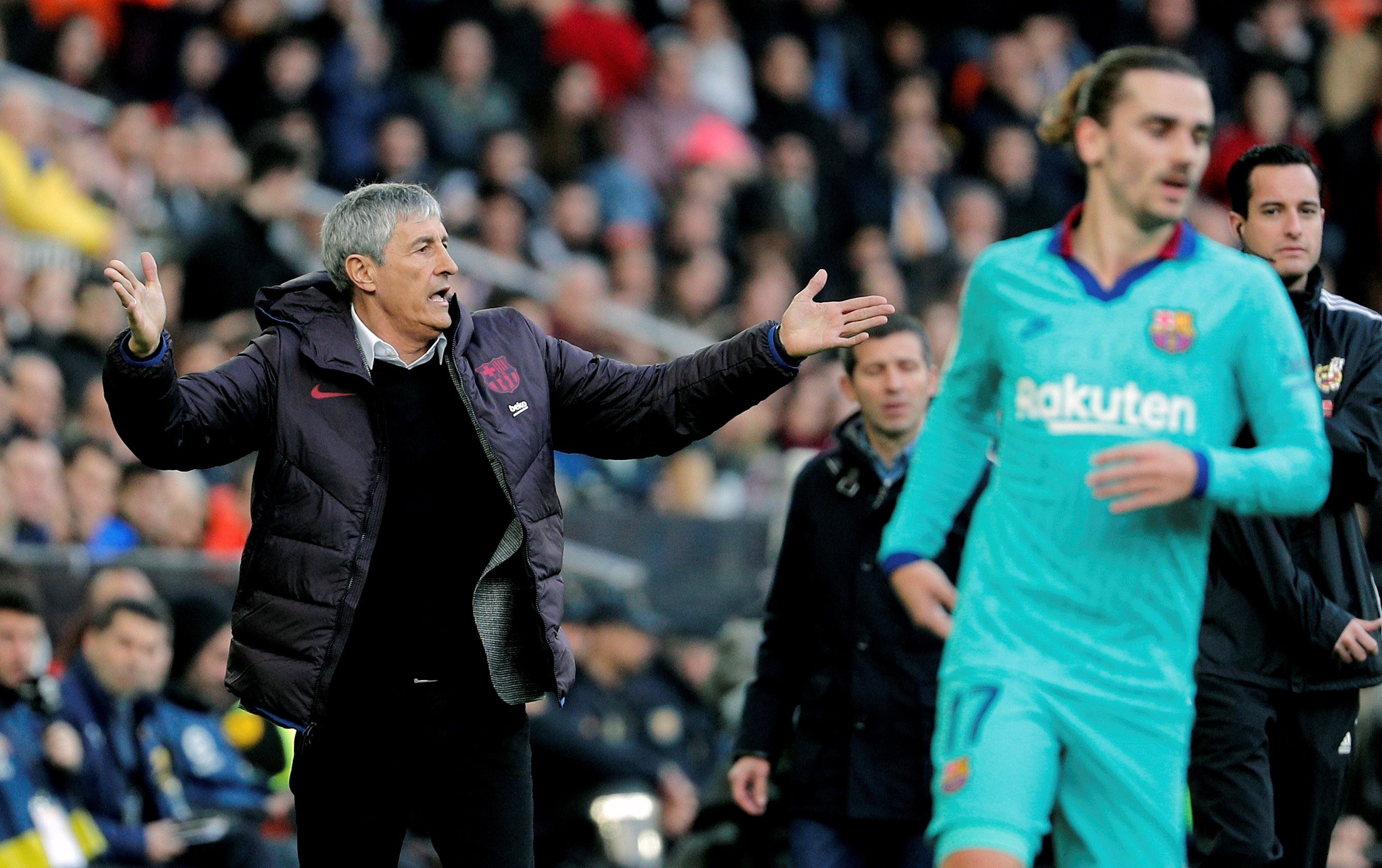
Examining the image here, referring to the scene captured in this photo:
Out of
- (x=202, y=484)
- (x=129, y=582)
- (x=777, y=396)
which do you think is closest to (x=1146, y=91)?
(x=129, y=582)

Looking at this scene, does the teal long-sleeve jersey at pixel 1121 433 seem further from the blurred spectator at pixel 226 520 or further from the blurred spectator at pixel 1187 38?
the blurred spectator at pixel 1187 38

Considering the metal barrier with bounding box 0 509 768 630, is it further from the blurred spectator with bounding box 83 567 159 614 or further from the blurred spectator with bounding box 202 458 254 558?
the blurred spectator with bounding box 83 567 159 614

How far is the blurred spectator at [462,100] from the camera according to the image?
13945mm

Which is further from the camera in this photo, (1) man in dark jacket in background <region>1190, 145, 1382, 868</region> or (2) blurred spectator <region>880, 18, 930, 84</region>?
(2) blurred spectator <region>880, 18, 930, 84</region>

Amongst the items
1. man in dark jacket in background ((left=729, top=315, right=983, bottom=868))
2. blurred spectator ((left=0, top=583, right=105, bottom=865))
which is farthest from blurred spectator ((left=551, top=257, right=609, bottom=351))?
man in dark jacket in background ((left=729, top=315, right=983, bottom=868))

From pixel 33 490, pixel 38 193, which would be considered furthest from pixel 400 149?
pixel 33 490

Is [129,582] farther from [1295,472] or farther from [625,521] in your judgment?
[1295,472]

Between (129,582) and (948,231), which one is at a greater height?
(948,231)

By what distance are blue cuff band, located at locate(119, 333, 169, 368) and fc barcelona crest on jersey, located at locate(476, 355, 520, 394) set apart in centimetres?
84

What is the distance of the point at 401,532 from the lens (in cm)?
518

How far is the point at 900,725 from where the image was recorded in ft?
19.1

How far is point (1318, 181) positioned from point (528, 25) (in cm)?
987

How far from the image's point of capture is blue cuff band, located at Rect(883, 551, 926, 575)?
4.61m

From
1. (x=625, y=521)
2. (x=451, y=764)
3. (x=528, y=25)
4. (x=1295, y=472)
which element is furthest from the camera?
(x=528, y=25)
